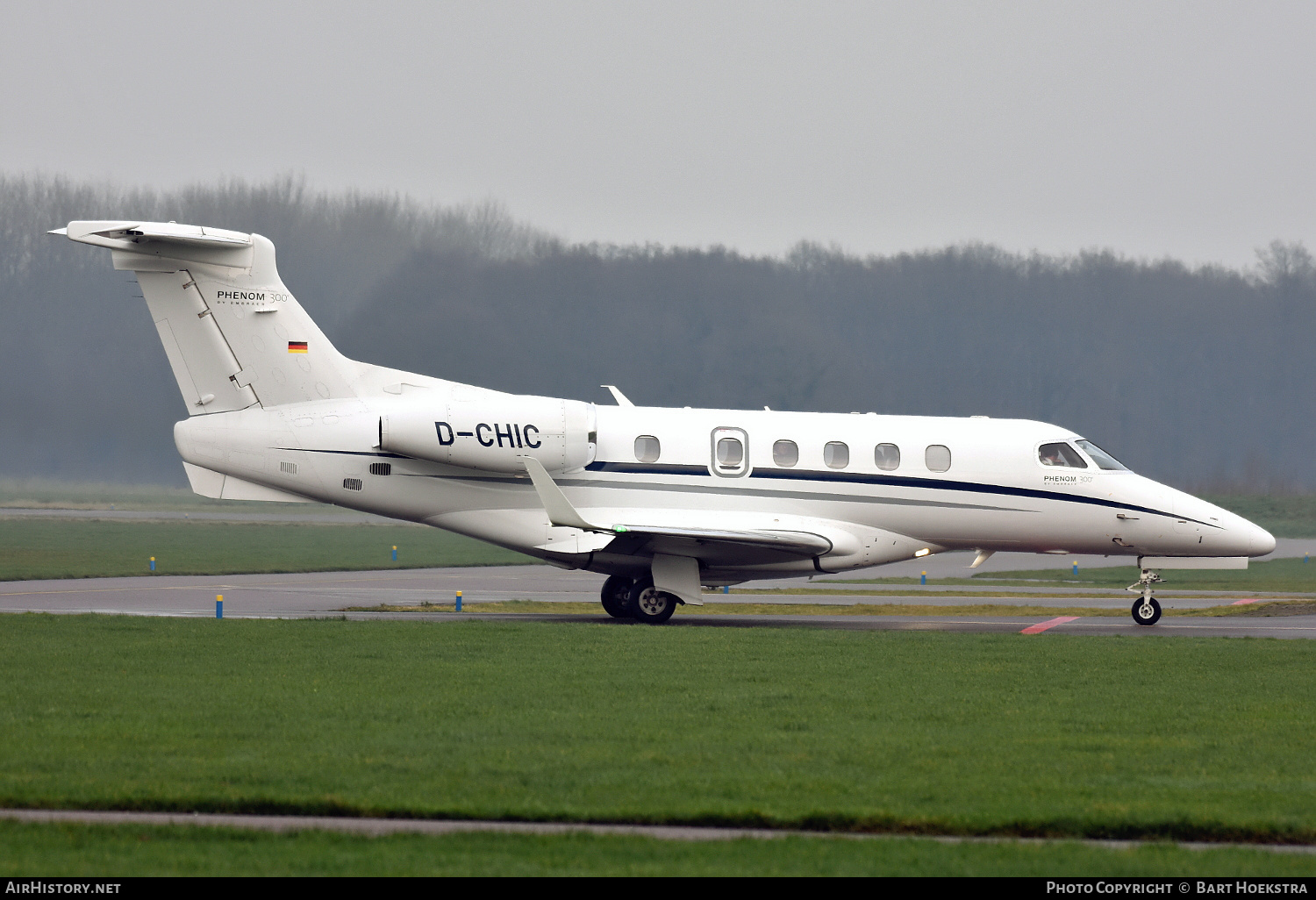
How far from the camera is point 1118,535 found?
23953 mm

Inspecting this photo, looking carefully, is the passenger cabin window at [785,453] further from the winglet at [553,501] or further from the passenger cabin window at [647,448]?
the winglet at [553,501]

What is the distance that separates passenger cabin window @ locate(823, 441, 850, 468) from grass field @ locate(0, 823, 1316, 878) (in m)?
15.1

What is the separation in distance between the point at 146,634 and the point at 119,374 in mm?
48014

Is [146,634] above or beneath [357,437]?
beneath

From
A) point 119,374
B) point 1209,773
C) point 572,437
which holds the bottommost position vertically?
point 1209,773

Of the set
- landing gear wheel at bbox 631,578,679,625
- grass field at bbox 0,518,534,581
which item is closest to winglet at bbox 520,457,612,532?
landing gear wheel at bbox 631,578,679,625

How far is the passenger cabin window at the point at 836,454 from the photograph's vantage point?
2286 centimetres

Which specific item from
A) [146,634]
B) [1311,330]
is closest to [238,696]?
[146,634]

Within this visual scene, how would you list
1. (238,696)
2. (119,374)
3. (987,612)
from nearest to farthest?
(238,696) → (987,612) → (119,374)

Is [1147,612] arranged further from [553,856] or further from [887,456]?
[553,856]

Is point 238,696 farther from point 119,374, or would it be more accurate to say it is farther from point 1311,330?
point 1311,330

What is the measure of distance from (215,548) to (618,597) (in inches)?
892

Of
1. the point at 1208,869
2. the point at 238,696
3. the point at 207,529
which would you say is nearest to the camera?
the point at 1208,869

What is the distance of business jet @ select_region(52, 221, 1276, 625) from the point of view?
2184 centimetres
